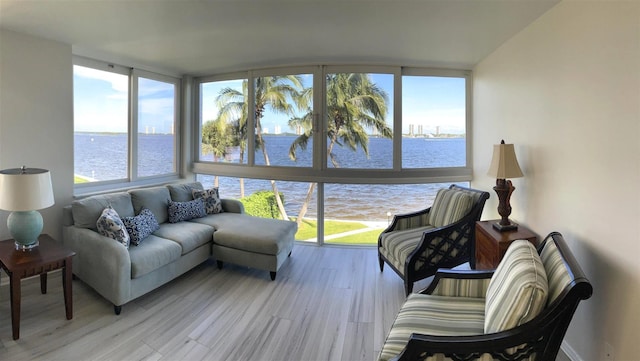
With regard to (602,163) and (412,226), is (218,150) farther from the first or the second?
(602,163)

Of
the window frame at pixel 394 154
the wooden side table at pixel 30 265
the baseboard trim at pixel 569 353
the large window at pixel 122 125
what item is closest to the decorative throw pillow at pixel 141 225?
the wooden side table at pixel 30 265

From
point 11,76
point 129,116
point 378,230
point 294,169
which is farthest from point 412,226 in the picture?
point 11,76

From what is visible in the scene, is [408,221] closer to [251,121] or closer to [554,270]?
[554,270]

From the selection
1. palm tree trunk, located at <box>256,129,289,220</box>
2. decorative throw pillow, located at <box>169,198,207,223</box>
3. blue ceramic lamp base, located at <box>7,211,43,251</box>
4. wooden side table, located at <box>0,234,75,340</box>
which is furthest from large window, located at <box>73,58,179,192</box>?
palm tree trunk, located at <box>256,129,289,220</box>

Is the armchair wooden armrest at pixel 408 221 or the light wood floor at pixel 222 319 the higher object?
the armchair wooden armrest at pixel 408 221

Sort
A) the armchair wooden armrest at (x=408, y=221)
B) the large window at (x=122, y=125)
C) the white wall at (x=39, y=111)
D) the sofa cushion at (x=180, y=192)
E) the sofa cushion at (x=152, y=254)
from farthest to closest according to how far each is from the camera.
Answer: the sofa cushion at (x=180, y=192) < the large window at (x=122, y=125) < the armchair wooden armrest at (x=408, y=221) < the white wall at (x=39, y=111) < the sofa cushion at (x=152, y=254)

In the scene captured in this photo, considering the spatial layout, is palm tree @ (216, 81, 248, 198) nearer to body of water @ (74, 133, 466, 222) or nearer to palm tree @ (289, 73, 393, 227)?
body of water @ (74, 133, 466, 222)

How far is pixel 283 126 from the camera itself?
4.06 metres

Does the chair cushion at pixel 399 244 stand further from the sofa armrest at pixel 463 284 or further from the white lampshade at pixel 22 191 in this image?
the white lampshade at pixel 22 191

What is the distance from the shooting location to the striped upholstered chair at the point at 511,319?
124cm

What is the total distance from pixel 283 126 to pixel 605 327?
11.7 feet

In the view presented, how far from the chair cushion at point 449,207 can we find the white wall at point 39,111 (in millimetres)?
4033

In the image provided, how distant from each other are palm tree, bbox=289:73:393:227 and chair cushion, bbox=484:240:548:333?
2.54 metres

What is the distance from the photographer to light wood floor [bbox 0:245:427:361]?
6.55 ft
